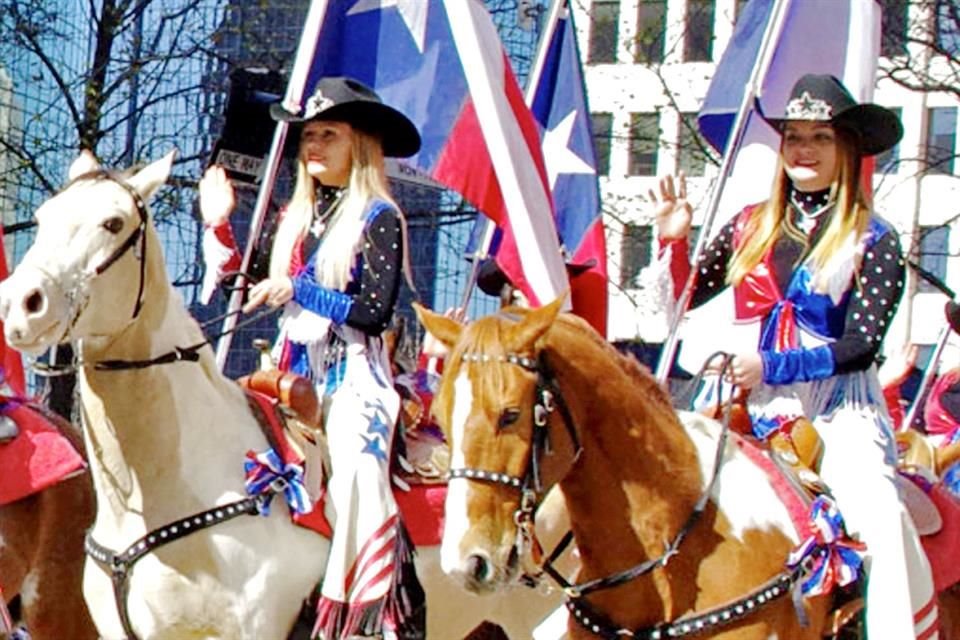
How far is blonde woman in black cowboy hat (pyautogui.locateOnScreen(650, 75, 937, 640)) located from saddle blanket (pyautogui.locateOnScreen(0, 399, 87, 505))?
10.1ft

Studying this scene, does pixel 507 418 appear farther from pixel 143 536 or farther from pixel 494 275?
pixel 494 275

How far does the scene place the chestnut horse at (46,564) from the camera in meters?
8.38

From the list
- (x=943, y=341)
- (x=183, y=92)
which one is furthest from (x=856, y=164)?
(x=183, y=92)

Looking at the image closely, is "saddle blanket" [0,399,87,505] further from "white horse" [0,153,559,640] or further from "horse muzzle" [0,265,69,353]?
"horse muzzle" [0,265,69,353]

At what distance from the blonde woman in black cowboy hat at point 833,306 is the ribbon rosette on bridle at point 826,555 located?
0.49ft

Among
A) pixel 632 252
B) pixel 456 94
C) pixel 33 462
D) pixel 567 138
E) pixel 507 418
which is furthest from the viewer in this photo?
pixel 632 252

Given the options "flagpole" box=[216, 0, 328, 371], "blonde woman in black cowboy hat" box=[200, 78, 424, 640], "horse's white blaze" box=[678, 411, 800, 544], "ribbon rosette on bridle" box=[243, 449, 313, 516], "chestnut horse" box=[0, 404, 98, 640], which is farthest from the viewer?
"chestnut horse" box=[0, 404, 98, 640]

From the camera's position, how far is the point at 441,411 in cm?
547

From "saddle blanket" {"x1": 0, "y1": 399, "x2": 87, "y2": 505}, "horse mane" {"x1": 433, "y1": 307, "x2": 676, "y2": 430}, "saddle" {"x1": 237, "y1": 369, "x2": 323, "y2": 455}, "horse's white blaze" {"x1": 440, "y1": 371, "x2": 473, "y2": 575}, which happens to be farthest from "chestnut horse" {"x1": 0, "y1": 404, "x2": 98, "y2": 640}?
"horse's white blaze" {"x1": 440, "y1": 371, "x2": 473, "y2": 575}

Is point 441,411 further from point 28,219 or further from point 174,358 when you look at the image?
point 28,219

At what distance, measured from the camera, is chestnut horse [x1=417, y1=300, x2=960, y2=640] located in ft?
17.4

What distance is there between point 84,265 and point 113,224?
237 mm

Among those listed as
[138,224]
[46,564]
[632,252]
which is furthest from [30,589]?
[632,252]

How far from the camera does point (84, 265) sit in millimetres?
6301
